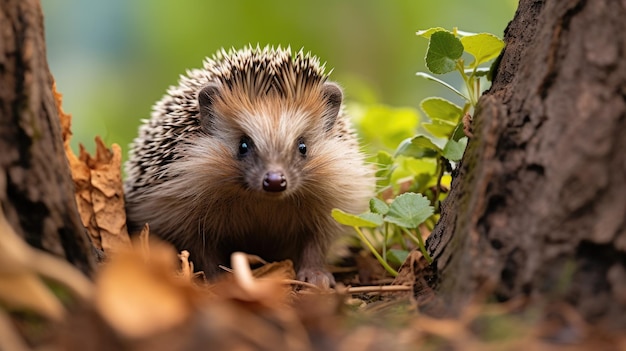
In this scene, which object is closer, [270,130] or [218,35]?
[270,130]

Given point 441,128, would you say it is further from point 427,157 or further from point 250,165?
point 250,165

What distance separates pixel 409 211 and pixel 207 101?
132cm

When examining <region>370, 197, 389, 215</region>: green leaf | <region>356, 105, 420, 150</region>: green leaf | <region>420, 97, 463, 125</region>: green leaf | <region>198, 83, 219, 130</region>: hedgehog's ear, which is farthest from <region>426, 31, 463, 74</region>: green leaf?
<region>356, 105, 420, 150</region>: green leaf

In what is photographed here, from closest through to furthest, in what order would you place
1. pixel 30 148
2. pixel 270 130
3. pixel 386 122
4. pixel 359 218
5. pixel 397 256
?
pixel 30 148, pixel 359 218, pixel 397 256, pixel 270 130, pixel 386 122

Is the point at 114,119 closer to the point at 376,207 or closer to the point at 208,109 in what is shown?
the point at 208,109

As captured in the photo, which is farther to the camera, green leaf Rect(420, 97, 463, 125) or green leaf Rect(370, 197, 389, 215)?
green leaf Rect(420, 97, 463, 125)

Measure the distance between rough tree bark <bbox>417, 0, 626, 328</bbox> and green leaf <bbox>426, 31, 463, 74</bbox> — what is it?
0.46m

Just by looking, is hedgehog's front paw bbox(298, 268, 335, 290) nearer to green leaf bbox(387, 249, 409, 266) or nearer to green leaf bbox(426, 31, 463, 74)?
green leaf bbox(387, 249, 409, 266)

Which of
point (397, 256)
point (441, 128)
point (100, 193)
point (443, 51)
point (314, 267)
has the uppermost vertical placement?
point (443, 51)

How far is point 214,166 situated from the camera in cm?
340

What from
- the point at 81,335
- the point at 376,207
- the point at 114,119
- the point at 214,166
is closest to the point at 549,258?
the point at 376,207

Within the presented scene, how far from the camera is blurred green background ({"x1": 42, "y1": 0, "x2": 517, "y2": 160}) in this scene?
909 centimetres

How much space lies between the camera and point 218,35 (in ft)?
30.3

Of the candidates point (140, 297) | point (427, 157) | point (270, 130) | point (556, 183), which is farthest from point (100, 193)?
point (556, 183)
